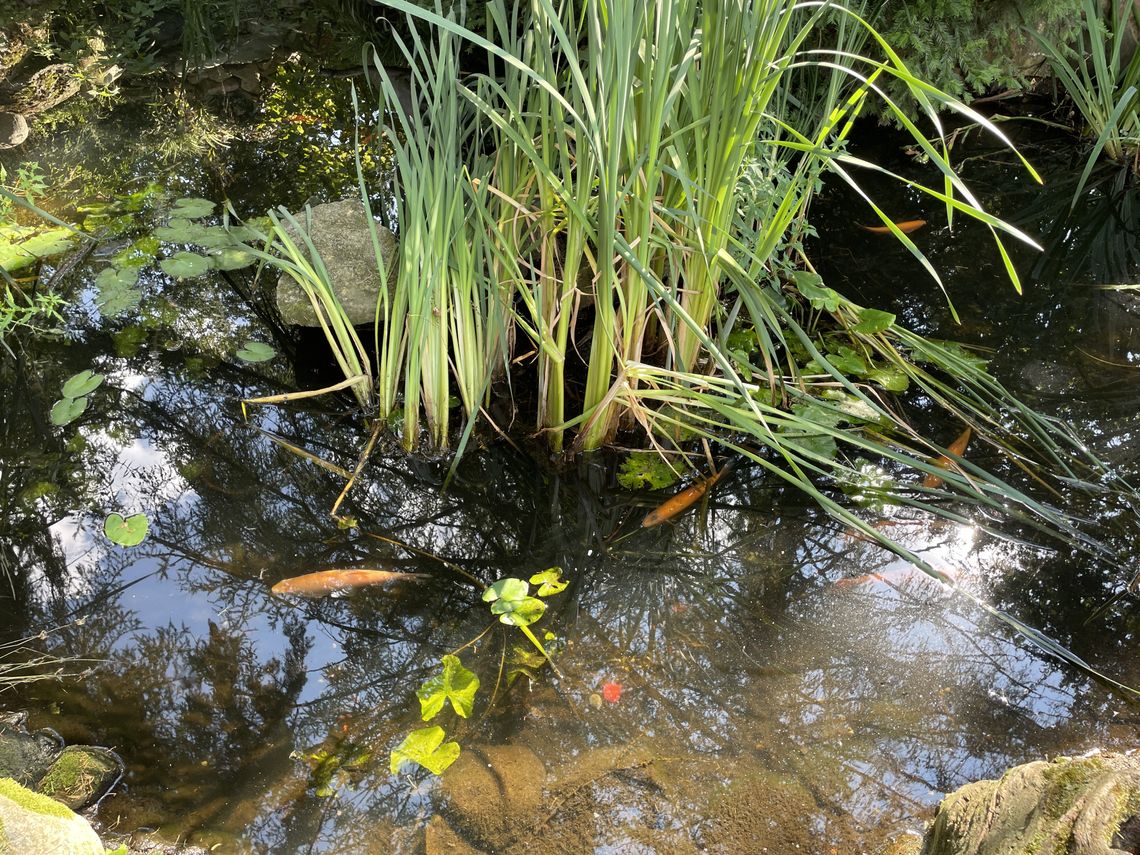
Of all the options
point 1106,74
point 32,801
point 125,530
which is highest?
point 1106,74

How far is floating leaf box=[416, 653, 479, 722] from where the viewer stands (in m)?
1.71

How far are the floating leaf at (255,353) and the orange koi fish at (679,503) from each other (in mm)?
1387

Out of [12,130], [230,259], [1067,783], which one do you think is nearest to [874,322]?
[1067,783]

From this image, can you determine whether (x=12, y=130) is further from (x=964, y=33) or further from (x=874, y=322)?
(x=964, y=33)

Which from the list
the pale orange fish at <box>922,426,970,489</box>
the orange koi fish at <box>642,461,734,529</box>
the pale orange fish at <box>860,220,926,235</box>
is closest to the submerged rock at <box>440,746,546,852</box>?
the orange koi fish at <box>642,461,734,529</box>

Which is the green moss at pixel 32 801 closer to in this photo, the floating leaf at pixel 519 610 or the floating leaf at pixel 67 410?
the floating leaf at pixel 519 610

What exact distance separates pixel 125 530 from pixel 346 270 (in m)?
1.09

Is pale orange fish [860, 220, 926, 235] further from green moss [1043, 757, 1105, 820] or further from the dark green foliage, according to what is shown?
green moss [1043, 757, 1105, 820]

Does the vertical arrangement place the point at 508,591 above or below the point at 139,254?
below

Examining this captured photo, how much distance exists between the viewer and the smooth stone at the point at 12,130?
3.81 m

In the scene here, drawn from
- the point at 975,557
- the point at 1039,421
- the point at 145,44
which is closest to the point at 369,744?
the point at 975,557

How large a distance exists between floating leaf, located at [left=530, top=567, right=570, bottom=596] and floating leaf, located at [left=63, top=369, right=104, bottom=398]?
152 centimetres

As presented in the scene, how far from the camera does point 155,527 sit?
2.12 metres

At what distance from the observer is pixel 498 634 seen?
1.90 meters
